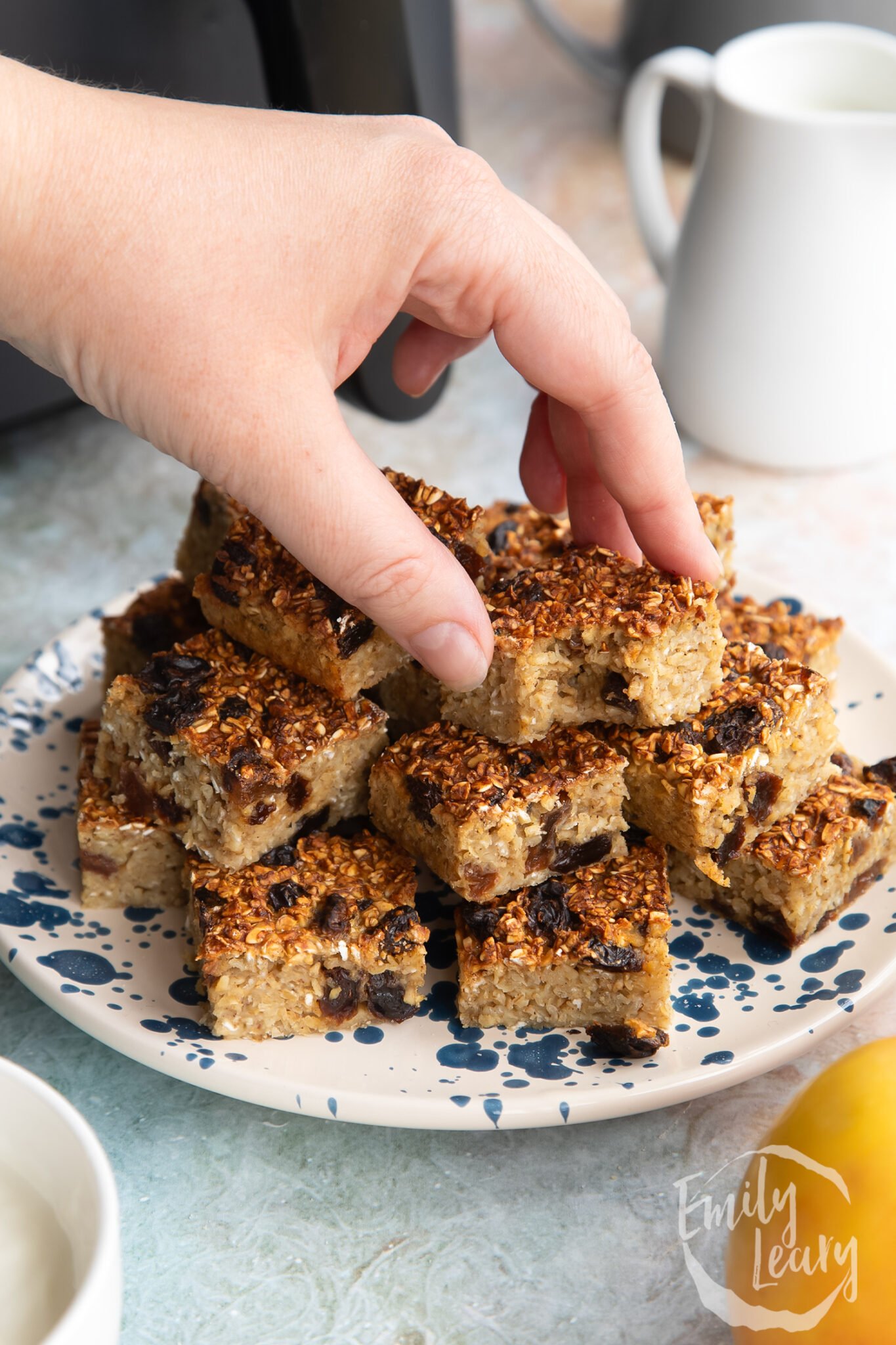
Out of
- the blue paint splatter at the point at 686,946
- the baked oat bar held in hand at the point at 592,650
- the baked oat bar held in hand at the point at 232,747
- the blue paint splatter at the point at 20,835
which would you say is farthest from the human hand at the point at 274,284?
the blue paint splatter at the point at 20,835

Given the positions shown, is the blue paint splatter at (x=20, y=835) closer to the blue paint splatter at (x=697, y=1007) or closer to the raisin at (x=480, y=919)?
the raisin at (x=480, y=919)

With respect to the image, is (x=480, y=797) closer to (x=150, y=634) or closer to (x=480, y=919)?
(x=480, y=919)

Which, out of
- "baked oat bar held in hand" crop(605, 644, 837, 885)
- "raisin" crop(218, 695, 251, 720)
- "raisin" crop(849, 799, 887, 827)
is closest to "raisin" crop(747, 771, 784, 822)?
"baked oat bar held in hand" crop(605, 644, 837, 885)

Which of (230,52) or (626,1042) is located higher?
(230,52)

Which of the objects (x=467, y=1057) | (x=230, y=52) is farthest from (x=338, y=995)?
(x=230, y=52)

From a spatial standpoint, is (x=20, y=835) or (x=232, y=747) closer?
(x=232, y=747)

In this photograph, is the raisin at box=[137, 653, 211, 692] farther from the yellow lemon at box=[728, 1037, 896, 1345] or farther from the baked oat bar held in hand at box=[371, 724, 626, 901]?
the yellow lemon at box=[728, 1037, 896, 1345]
